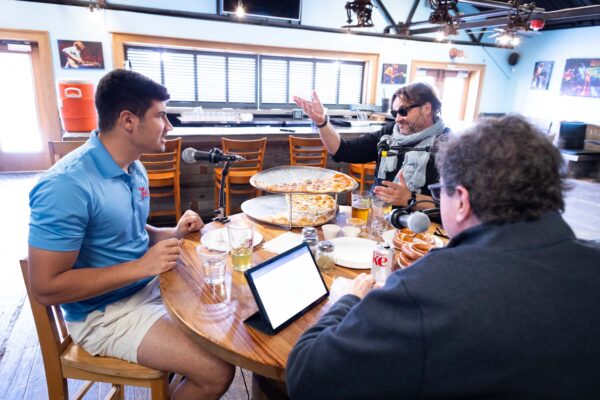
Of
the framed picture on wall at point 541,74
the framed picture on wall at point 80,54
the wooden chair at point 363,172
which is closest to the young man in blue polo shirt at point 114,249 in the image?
the wooden chair at point 363,172

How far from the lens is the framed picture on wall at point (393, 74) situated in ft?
Result: 27.2

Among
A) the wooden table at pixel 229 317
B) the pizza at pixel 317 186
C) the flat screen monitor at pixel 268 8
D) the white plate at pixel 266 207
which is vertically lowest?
the wooden table at pixel 229 317

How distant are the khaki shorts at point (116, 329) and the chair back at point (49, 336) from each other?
62 mm

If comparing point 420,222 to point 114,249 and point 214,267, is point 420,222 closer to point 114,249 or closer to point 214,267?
point 214,267

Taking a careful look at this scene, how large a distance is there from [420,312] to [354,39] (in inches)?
316

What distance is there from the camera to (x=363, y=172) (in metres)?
A: 4.40

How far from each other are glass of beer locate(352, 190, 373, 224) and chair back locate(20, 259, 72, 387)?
1.42 metres

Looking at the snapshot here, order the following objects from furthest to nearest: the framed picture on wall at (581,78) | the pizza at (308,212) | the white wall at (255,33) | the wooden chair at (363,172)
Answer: the framed picture on wall at (581,78) < the white wall at (255,33) < the wooden chair at (363,172) < the pizza at (308,212)

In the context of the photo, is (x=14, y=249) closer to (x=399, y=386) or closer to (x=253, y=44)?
(x=399, y=386)

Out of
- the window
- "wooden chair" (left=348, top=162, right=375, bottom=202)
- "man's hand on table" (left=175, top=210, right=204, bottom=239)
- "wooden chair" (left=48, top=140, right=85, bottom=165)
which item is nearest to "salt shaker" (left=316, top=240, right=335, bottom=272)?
"man's hand on table" (left=175, top=210, right=204, bottom=239)

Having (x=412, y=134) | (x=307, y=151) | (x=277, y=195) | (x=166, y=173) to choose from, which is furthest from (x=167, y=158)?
(x=412, y=134)

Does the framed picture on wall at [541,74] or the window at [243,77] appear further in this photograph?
the framed picture on wall at [541,74]

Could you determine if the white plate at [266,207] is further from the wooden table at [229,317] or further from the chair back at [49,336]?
the chair back at [49,336]

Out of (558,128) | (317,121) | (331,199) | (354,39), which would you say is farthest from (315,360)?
(558,128)
